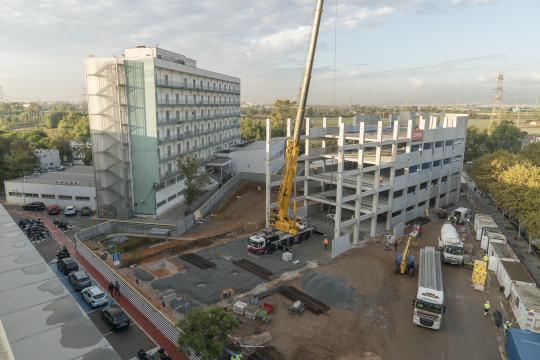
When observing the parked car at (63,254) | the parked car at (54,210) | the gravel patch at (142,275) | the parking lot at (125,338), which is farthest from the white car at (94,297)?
the parked car at (54,210)

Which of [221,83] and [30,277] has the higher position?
[221,83]

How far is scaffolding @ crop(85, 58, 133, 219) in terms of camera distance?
4681 cm

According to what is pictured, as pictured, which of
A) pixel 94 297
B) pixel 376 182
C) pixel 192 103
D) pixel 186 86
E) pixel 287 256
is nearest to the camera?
pixel 94 297

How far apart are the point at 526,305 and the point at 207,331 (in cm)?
2262

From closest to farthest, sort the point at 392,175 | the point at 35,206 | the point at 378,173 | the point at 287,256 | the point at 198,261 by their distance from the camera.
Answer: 1. the point at 198,261
2. the point at 287,256
3. the point at 378,173
4. the point at 392,175
5. the point at 35,206

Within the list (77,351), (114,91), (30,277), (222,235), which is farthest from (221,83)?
(77,351)

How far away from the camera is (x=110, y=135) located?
160ft

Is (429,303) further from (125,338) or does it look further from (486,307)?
(125,338)

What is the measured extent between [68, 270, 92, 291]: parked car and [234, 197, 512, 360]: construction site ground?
47.3 feet

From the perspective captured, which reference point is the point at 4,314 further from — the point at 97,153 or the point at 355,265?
the point at 97,153

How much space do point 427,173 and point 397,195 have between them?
310 inches

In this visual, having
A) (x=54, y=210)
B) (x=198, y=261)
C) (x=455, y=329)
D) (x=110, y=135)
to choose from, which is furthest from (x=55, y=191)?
(x=455, y=329)

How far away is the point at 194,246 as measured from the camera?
40062mm

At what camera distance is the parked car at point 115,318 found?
24.1 m
